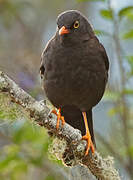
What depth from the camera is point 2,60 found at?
7.32 meters

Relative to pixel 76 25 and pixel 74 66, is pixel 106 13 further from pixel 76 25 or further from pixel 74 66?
pixel 74 66

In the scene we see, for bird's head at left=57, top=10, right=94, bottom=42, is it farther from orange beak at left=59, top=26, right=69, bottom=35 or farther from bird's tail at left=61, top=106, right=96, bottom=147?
bird's tail at left=61, top=106, right=96, bottom=147

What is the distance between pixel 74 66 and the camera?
431 cm

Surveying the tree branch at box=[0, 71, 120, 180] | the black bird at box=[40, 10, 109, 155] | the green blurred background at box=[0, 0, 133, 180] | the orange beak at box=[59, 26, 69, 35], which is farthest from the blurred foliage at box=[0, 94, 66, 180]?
the orange beak at box=[59, 26, 69, 35]

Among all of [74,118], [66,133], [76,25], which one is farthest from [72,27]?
[66,133]

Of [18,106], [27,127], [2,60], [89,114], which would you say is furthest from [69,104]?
[2,60]

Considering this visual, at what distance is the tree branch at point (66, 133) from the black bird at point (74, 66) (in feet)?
1.10

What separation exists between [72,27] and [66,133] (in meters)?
1.27

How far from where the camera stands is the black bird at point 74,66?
4328 millimetres

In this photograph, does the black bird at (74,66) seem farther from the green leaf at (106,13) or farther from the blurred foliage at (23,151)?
the blurred foliage at (23,151)

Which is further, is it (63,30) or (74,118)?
(74,118)

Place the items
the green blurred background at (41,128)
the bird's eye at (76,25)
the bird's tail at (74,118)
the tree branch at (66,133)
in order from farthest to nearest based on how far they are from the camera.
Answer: the green blurred background at (41,128)
the bird's tail at (74,118)
the bird's eye at (76,25)
the tree branch at (66,133)

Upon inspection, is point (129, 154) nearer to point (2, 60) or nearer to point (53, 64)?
point (53, 64)

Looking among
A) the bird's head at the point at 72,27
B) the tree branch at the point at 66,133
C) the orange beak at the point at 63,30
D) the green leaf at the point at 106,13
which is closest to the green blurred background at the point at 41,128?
the green leaf at the point at 106,13
